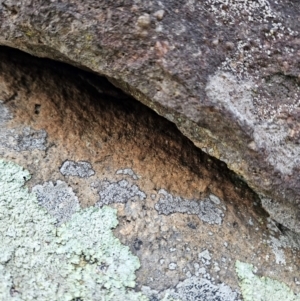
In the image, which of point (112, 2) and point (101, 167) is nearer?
point (112, 2)

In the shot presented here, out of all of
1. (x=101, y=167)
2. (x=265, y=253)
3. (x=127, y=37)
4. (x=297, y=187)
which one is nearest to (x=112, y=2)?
(x=127, y=37)

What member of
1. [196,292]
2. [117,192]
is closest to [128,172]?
[117,192]

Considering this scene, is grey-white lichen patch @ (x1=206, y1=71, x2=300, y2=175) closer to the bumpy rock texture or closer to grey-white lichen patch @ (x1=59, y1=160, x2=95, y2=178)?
Answer: the bumpy rock texture

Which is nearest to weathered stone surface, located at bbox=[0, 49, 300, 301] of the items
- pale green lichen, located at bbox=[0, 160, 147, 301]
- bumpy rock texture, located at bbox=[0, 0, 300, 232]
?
pale green lichen, located at bbox=[0, 160, 147, 301]

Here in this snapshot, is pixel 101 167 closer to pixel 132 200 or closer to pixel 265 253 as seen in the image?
pixel 132 200

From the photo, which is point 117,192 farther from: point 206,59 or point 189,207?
point 206,59
